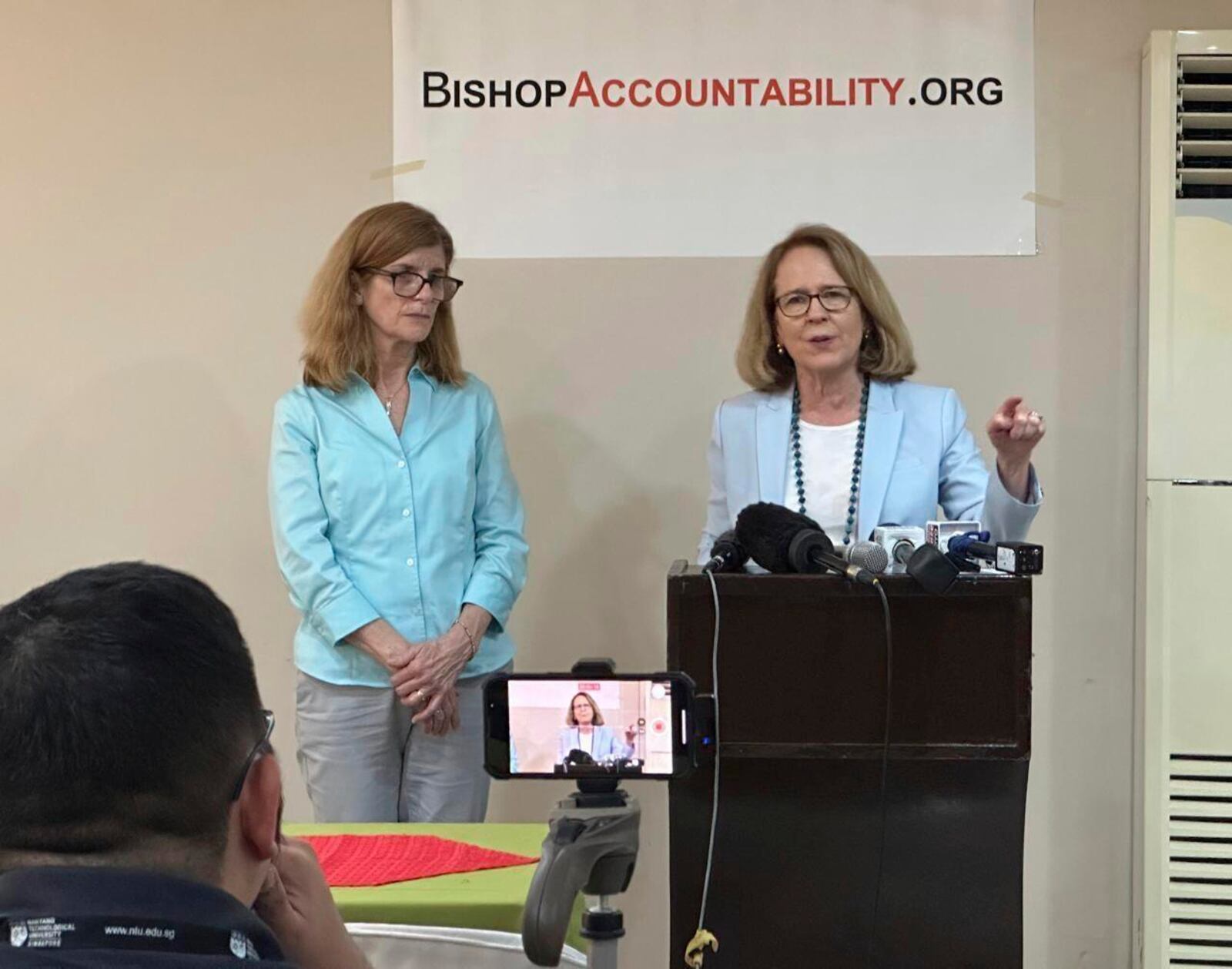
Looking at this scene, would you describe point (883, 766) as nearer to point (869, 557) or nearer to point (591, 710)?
point (869, 557)

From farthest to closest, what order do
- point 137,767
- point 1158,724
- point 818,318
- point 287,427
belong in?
point 1158,724 → point 287,427 → point 818,318 → point 137,767

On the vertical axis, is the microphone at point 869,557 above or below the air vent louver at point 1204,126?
below

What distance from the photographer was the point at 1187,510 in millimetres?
3344

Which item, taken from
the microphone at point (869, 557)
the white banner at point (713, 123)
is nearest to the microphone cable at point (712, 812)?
the microphone at point (869, 557)

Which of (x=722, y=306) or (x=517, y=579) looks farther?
(x=722, y=306)

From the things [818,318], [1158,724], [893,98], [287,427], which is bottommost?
[1158,724]

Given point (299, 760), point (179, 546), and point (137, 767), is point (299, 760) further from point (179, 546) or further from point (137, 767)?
point (137, 767)

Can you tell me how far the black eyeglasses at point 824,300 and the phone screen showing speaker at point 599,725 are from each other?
1.37 meters

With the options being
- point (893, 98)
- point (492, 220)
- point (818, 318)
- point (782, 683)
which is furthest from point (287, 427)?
point (893, 98)

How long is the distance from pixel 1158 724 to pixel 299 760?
6.70 feet

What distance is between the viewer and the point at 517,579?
9.75ft

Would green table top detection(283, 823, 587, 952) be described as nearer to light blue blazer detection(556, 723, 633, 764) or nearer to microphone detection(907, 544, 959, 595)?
light blue blazer detection(556, 723, 633, 764)

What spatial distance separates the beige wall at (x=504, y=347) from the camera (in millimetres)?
3473

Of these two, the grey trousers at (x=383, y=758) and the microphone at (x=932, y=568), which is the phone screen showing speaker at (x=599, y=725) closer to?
the microphone at (x=932, y=568)
